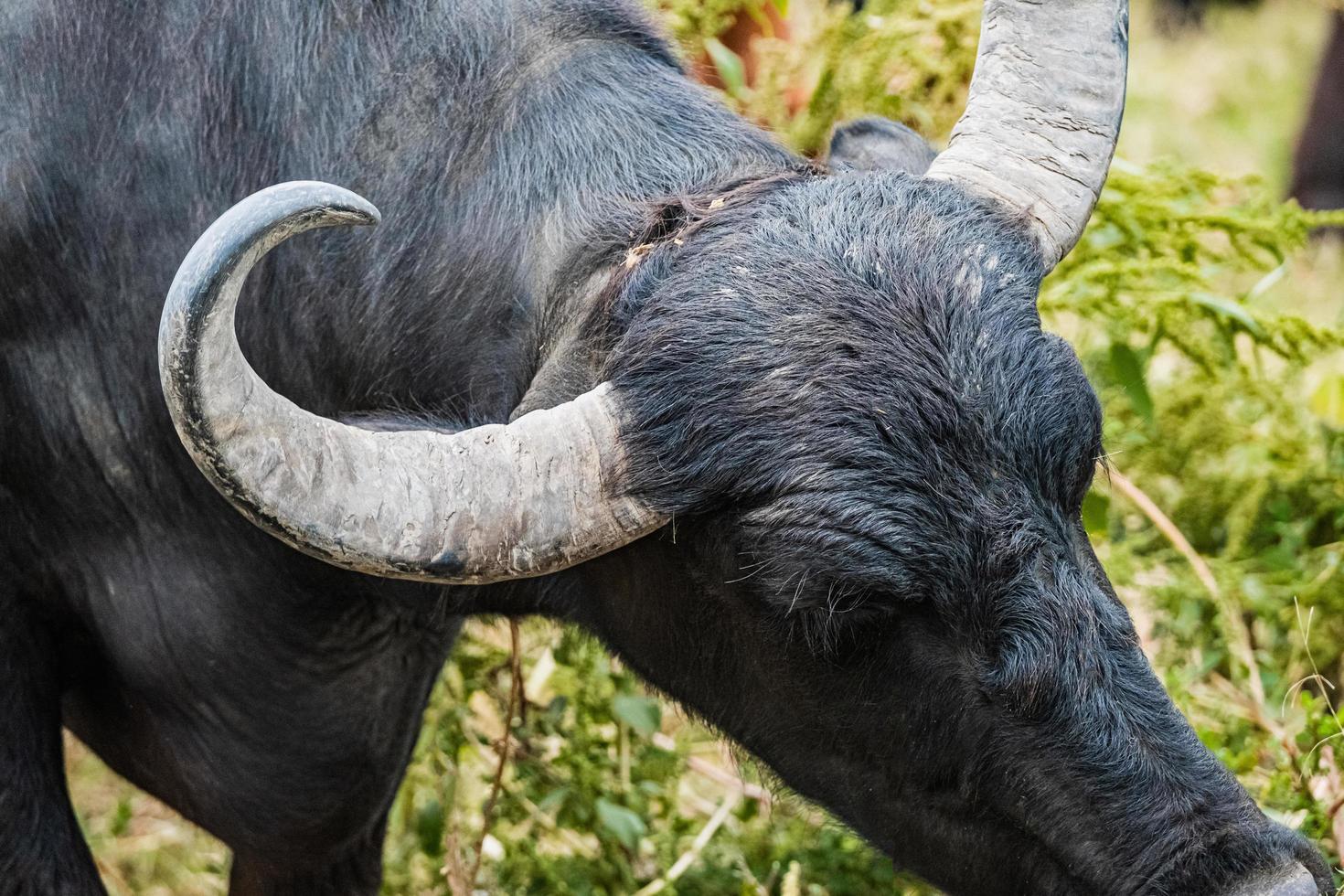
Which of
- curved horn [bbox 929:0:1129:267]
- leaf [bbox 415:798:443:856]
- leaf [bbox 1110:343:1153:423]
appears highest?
curved horn [bbox 929:0:1129:267]

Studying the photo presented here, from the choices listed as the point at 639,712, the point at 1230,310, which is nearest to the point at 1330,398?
the point at 1230,310

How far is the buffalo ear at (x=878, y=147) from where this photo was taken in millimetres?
3252

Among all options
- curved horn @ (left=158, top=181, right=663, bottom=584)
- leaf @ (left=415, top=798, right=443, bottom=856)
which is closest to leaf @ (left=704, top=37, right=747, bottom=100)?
leaf @ (left=415, top=798, right=443, bottom=856)

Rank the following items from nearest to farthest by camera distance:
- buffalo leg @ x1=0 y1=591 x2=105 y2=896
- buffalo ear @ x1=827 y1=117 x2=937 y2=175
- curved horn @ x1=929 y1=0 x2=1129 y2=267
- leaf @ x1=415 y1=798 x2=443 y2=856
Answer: curved horn @ x1=929 y1=0 x2=1129 y2=267
buffalo leg @ x1=0 y1=591 x2=105 y2=896
buffalo ear @ x1=827 y1=117 x2=937 y2=175
leaf @ x1=415 y1=798 x2=443 y2=856

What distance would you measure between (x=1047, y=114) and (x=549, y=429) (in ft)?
3.79

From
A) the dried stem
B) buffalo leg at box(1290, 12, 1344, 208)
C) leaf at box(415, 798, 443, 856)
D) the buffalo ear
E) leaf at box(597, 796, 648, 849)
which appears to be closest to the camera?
the buffalo ear

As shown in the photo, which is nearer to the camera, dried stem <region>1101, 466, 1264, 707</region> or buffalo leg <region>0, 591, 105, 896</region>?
buffalo leg <region>0, 591, 105, 896</region>

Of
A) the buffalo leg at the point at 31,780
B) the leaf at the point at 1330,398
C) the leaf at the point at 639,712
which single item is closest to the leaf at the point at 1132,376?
the leaf at the point at 1330,398

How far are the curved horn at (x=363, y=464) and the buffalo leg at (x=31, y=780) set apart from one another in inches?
45.5

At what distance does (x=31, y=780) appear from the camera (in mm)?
3186

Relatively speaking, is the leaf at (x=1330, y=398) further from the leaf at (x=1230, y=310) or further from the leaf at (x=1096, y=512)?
the leaf at (x=1096, y=512)

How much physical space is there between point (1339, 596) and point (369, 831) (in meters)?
3.15

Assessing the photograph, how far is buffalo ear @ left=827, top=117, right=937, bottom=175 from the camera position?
10.7 ft

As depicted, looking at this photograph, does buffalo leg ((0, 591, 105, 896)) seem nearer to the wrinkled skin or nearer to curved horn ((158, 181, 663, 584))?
curved horn ((158, 181, 663, 584))
